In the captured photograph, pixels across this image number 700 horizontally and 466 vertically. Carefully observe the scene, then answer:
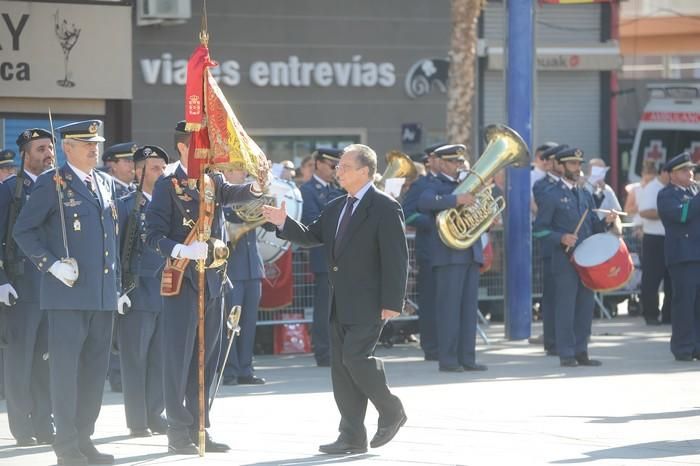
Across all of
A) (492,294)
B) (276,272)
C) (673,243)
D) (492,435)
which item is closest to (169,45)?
(492,294)

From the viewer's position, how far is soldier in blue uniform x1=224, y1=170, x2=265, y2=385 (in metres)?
13.7

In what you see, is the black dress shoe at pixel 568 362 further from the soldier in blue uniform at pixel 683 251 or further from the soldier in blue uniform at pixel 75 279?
the soldier in blue uniform at pixel 75 279

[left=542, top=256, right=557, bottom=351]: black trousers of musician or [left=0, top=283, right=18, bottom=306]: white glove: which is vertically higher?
[left=0, top=283, right=18, bottom=306]: white glove

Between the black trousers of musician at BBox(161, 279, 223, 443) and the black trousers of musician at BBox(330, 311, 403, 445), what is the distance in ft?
2.65

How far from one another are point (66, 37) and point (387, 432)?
1274 cm

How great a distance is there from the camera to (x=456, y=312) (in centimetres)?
1453

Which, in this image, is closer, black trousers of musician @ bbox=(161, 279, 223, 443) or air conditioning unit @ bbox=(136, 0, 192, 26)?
black trousers of musician @ bbox=(161, 279, 223, 443)

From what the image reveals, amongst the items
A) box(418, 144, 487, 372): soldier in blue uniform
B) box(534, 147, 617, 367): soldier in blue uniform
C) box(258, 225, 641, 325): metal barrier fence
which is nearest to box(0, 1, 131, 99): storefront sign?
box(258, 225, 641, 325): metal barrier fence

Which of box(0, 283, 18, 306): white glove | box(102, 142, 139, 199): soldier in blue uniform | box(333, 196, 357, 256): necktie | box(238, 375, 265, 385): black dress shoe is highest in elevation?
box(102, 142, 139, 199): soldier in blue uniform

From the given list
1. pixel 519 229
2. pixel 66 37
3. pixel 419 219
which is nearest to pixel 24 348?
pixel 419 219

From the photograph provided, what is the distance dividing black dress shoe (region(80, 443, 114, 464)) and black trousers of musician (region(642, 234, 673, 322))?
36.6 feet

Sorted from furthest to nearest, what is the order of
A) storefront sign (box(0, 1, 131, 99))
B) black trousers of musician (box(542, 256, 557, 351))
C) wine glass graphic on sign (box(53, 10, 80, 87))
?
1. wine glass graphic on sign (box(53, 10, 80, 87))
2. storefront sign (box(0, 1, 131, 99))
3. black trousers of musician (box(542, 256, 557, 351))

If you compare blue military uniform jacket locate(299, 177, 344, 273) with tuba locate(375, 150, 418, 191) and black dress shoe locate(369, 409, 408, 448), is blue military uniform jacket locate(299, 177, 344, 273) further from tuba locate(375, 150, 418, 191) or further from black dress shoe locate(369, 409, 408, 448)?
black dress shoe locate(369, 409, 408, 448)

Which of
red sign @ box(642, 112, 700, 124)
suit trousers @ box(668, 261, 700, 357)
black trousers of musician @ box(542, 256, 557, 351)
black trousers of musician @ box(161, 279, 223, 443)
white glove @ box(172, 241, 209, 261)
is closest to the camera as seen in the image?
white glove @ box(172, 241, 209, 261)
